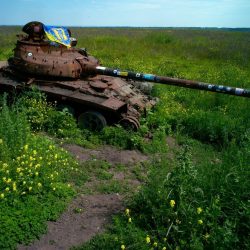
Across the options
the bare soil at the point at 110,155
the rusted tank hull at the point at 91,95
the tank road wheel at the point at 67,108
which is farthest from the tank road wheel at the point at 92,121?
the bare soil at the point at 110,155

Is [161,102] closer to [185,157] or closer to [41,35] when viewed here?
[41,35]

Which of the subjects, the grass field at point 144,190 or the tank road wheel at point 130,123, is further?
the tank road wheel at point 130,123

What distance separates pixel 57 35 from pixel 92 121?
2.32 m

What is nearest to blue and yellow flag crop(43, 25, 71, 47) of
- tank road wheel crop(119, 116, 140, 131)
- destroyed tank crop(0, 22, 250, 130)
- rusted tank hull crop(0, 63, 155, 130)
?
destroyed tank crop(0, 22, 250, 130)

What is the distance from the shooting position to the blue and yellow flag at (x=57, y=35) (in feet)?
29.2

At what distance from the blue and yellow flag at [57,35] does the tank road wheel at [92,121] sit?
1929 millimetres

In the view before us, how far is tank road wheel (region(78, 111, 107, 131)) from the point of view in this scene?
8.22 m

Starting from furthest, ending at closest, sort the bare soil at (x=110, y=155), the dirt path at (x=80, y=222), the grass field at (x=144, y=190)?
the bare soil at (x=110, y=155) → the dirt path at (x=80, y=222) → the grass field at (x=144, y=190)

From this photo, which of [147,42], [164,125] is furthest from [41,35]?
[147,42]

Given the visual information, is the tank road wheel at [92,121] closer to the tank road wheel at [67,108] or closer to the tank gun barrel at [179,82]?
the tank road wheel at [67,108]

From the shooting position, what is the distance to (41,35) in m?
9.18

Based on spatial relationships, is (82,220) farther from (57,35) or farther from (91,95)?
(57,35)

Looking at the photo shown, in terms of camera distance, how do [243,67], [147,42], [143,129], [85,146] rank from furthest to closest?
[147,42]
[243,67]
[143,129]
[85,146]

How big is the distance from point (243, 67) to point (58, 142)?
44.3 feet
